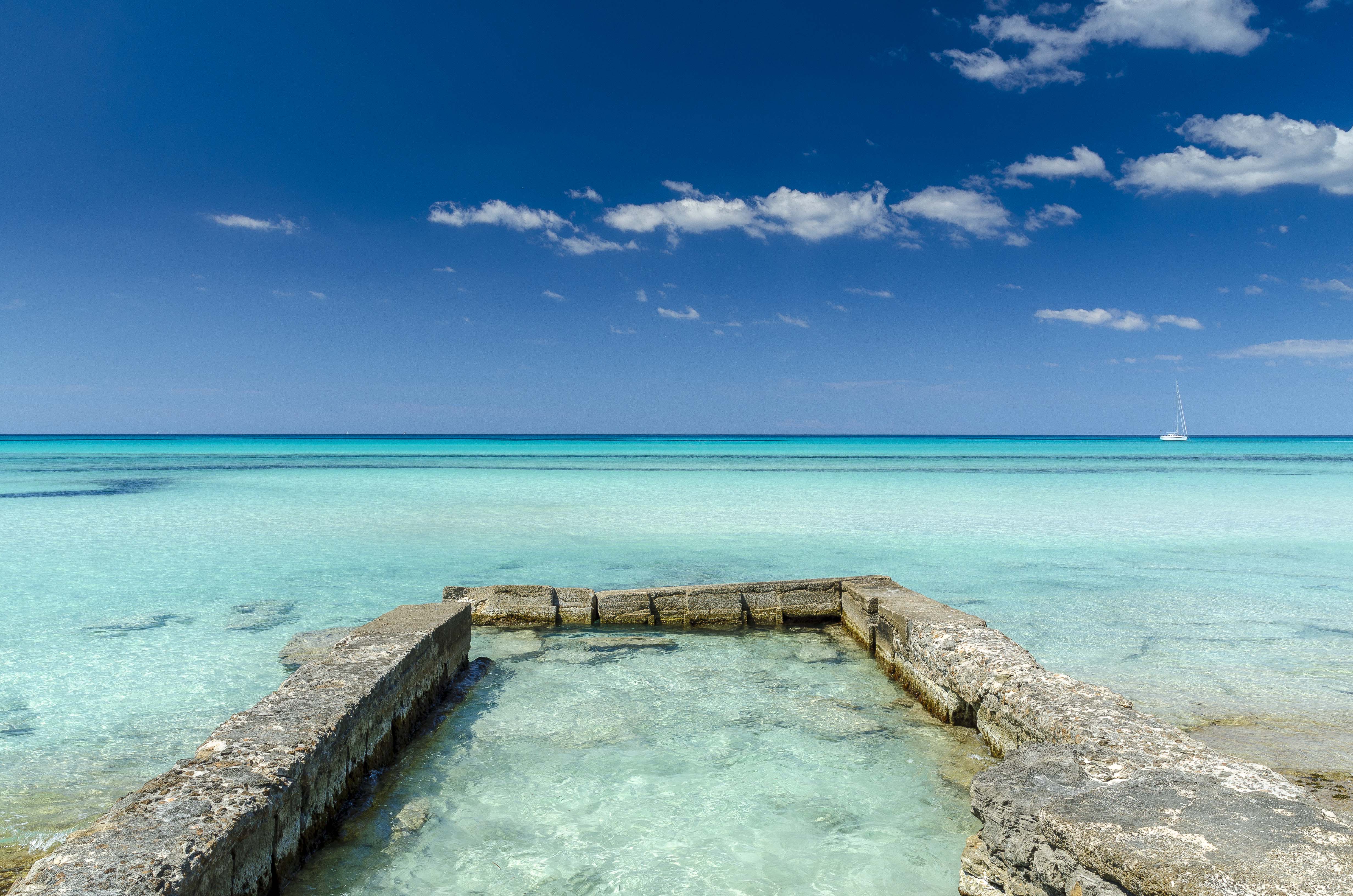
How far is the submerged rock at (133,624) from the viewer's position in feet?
24.5

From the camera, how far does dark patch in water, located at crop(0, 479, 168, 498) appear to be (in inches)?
880

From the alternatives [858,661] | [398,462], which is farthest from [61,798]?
[398,462]

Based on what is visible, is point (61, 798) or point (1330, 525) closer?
point (61, 798)

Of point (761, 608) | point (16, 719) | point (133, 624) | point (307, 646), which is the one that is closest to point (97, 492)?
point (133, 624)

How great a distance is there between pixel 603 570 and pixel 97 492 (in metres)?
→ 21.5

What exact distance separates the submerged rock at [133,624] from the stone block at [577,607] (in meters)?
3.96

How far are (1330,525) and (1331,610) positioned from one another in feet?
30.2

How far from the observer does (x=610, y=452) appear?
2773 inches

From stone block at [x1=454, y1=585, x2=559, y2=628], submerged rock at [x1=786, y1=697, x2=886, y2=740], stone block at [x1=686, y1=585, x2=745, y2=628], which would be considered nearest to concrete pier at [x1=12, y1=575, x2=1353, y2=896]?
submerged rock at [x1=786, y1=697, x2=886, y2=740]

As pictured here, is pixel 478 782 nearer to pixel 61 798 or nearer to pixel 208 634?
pixel 61 798

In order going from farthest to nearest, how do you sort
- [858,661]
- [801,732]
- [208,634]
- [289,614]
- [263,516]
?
Answer: [263,516] < [289,614] < [208,634] < [858,661] < [801,732]

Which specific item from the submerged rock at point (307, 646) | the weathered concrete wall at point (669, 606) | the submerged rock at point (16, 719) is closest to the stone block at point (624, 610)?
the weathered concrete wall at point (669, 606)

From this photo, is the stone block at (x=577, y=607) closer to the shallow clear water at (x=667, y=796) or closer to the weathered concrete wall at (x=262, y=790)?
the shallow clear water at (x=667, y=796)

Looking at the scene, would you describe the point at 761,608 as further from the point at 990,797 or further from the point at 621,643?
the point at 990,797
